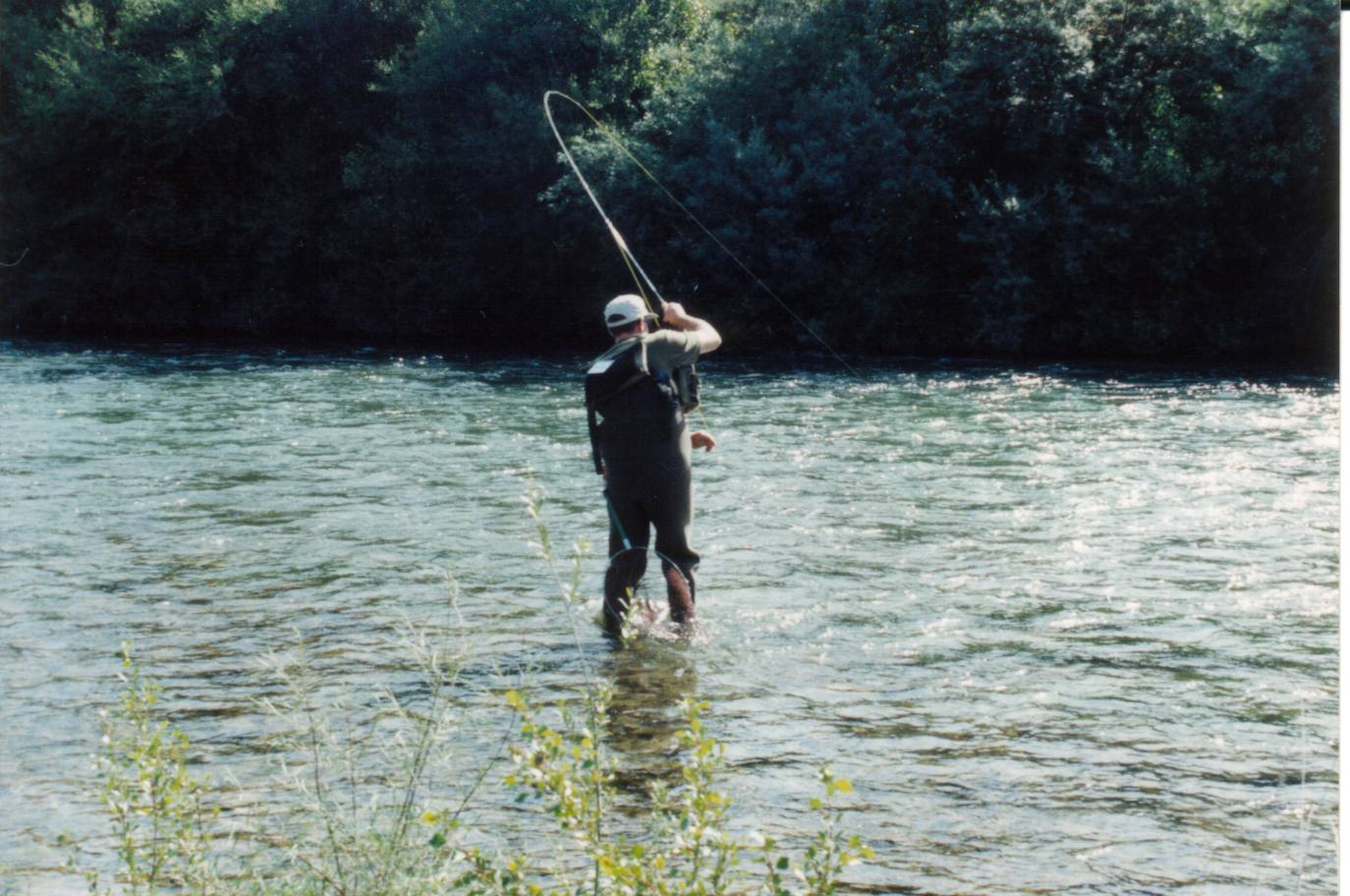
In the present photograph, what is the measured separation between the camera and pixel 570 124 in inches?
1278

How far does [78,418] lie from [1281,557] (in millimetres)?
13426

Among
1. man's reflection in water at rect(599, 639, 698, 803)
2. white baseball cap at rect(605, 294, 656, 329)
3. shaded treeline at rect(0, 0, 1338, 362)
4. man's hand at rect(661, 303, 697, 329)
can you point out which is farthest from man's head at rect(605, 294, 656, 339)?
shaded treeline at rect(0, 0, 1338, 362)

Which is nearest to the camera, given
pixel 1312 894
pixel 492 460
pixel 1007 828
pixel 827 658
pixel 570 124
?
pixel 1312 894

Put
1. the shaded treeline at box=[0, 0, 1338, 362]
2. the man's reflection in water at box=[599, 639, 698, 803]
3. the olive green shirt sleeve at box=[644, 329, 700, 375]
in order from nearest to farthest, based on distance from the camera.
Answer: the man's reflection in water at box=[599, 639, 698, 803], the olive green shirt sleeve at box=[644, 329, 700, 375], the shaded treeline at box=[0, 0, 1338, 362]

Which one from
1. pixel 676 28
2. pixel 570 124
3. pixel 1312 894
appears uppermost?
pixel 676 28

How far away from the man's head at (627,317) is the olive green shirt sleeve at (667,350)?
0.45ft

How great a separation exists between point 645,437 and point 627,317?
62 cm

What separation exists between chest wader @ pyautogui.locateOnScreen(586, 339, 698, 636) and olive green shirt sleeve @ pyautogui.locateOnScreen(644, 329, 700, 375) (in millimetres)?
53

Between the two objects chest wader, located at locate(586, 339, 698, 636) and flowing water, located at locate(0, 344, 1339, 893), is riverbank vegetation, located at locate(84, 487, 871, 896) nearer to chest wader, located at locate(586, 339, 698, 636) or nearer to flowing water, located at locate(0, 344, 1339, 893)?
flowing water, located at locate(0, 344, 1339, 893)

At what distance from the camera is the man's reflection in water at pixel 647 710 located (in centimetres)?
572

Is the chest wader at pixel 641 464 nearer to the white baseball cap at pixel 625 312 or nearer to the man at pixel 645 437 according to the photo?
the man at pixel 645 437

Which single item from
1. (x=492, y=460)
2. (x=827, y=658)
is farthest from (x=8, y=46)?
(x=827, y=658)

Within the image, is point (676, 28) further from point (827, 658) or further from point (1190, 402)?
point (827, 658)

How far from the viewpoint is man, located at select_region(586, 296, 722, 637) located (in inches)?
291
